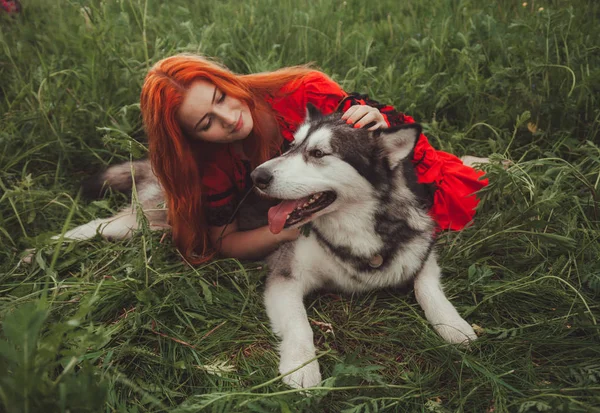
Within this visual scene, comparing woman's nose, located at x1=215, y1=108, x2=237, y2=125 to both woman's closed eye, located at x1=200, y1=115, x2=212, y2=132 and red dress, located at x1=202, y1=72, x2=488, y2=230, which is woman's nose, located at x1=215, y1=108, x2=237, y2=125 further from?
red dress, located at x1=202, y1=72, x2=488, y2=230

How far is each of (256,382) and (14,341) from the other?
92 centimetres

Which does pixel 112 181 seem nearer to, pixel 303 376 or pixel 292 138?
pixel 292 138

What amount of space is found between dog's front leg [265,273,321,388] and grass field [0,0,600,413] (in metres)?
0.07

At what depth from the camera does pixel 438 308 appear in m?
2.00

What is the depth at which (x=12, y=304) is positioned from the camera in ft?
6.33

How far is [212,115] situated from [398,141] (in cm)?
91

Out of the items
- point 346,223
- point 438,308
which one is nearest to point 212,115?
point 346,223

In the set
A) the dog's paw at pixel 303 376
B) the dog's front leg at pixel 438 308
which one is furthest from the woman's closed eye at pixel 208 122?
the dog's front leg at pixel 438 308

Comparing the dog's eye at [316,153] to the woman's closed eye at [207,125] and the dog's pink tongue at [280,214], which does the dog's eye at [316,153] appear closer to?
the dog's pink tongue at [280,214]

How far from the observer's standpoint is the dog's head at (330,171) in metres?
1.91

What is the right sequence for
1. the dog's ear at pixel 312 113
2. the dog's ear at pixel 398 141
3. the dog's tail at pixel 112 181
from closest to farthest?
1. the dog's ear at pixel 398 141
2. the dog's ear at pixel 312 113
3. the dog's tail at pixel 112 181

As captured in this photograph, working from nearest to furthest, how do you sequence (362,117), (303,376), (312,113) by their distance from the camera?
(303,376), (362,117), (312,113)

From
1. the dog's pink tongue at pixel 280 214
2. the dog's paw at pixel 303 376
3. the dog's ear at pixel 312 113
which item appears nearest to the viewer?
the dog's paw at pixel 303 376

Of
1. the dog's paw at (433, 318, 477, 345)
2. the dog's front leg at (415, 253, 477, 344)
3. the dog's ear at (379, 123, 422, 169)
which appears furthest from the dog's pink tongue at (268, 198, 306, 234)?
the dog's paw at (433, 318, 477, 345)
